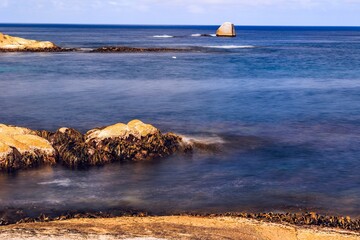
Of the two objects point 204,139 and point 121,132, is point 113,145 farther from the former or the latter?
point 204,139

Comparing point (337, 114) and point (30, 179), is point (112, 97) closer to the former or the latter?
point (337, 114)

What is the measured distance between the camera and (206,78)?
176 feet

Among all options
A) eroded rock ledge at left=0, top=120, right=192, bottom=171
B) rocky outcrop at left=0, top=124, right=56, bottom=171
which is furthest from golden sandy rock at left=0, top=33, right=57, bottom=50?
rocky outcrop at left=0, top=124, right=56, bottom=171

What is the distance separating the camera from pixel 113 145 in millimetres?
21984

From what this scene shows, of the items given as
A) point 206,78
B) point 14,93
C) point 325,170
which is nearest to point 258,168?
point 325,170

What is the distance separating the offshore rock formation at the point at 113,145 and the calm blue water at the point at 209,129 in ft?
2.90

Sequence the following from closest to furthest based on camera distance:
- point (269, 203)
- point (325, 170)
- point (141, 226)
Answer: point (141, 226)
point (269, 203)
point (325, 170)

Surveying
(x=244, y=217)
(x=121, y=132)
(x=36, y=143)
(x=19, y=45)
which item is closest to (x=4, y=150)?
(x=36, y=143)

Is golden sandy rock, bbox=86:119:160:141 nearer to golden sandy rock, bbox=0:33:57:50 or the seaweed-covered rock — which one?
the seaweed-covered rock

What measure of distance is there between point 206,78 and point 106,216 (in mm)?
39362

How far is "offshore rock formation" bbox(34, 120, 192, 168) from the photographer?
21.2 meters

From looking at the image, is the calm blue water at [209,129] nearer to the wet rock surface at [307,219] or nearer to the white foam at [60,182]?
the white foam at [60,182]

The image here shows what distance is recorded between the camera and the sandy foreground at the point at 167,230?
41.3 ft

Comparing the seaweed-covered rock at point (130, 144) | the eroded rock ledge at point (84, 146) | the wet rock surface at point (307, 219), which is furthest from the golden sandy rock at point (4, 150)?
the wet rock surface at point (307, 219)
